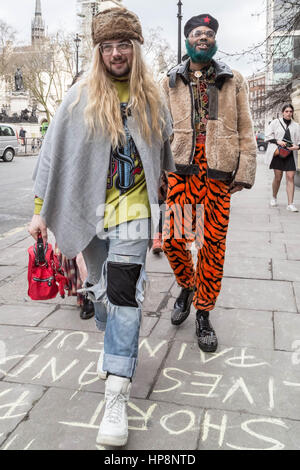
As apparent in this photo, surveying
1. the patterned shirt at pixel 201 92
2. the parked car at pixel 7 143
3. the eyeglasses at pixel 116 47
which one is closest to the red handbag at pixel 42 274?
the eyeglasses at pixel 116 47

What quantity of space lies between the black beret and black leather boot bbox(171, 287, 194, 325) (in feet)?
5.71

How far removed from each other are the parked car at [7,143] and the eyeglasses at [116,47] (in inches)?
893

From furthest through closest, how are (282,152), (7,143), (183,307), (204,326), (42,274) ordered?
1. (7,143)
2. (282,152)
3. (183,307)
4. (204,326)
5. (42,274)

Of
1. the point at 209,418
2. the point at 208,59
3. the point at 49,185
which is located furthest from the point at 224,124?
the point at 209,418

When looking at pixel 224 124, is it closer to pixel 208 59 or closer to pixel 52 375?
pixel 208 59

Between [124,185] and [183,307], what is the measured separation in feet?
4.55

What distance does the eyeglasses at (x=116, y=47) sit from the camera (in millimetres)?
2260

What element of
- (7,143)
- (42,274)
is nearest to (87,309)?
(42,274)

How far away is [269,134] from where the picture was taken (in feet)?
27.9

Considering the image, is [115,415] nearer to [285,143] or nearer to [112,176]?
[112,176]

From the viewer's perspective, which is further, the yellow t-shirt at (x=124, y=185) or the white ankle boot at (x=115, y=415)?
the yellow t-shirt at (x=124, y=185)

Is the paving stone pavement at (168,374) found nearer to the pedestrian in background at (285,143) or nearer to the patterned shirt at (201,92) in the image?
the patterned shirt at (201,92)

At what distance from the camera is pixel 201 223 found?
10.2 feet
